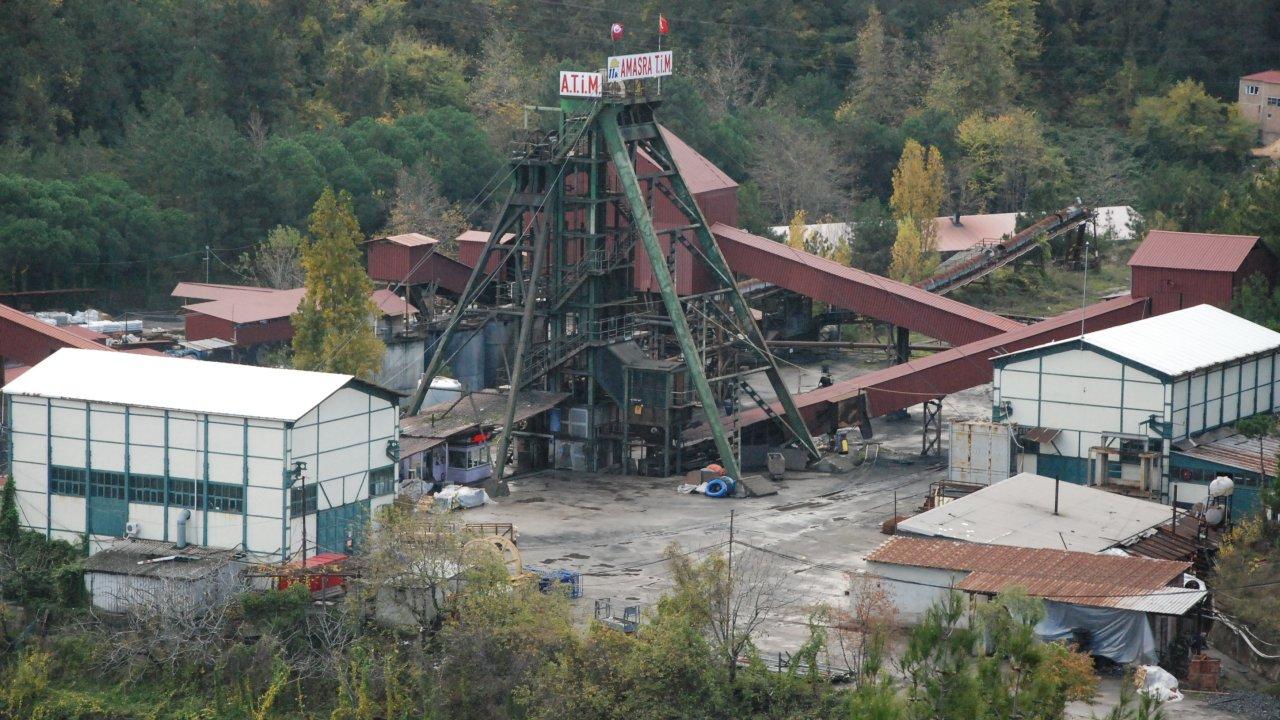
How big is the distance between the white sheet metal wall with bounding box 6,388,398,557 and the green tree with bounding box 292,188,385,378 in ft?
32.1

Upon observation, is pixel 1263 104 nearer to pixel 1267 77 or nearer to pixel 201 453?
pixel 1267 77

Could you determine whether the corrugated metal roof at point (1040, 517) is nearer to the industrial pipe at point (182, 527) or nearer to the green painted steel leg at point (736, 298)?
the green painted steel leg at point (736, 298)

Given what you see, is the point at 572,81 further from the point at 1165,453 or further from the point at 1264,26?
the point at 1264,26

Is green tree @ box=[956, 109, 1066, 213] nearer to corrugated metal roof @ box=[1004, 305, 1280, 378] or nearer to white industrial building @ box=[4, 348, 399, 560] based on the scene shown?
corrugated metal roof @ box=[1004, 305, 1280, 378]

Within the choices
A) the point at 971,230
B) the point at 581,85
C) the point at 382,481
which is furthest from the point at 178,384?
the point at 971,230

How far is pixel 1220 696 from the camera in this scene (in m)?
38.3

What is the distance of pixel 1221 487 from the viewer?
47.9 meters

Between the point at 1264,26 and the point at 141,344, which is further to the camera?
the point at 1264,26

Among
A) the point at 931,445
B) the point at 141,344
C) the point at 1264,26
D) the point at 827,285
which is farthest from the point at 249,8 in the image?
the point at 1264,26

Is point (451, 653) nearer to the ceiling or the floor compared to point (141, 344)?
nearer to the floor

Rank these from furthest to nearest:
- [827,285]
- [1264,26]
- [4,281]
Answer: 1. [1264,26]
2. [4,281]
3. [827,285]

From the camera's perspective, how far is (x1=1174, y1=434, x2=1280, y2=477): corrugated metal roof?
49188 mm

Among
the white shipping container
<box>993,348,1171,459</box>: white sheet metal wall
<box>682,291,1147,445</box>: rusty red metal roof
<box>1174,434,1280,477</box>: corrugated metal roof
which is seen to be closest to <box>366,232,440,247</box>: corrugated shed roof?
<box>682,291,1147,445</box>: rusty red metal roof

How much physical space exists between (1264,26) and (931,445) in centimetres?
6011
